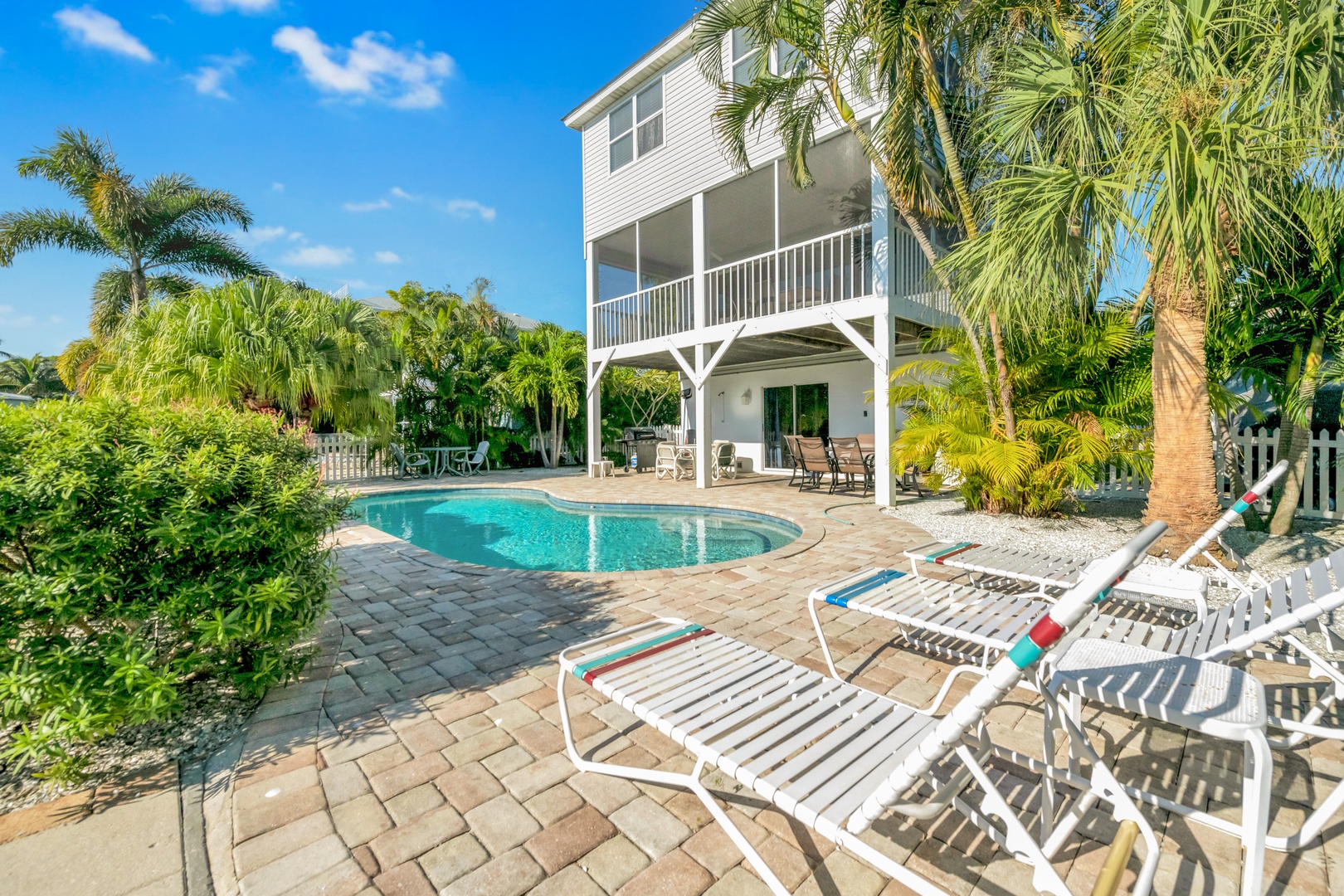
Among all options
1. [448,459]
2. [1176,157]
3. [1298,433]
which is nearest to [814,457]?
[1298,433]

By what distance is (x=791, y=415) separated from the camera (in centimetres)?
1403

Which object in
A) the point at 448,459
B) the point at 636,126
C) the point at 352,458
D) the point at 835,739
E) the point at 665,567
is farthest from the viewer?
the point at 448,459

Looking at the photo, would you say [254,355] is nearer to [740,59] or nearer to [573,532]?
[573,532]

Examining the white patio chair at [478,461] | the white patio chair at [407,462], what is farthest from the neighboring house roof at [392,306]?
the white patio chair at [407,462]

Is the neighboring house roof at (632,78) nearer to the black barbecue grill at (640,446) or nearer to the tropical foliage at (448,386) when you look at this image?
the tropical foliage at (448,386)

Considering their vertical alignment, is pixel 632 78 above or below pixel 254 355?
above

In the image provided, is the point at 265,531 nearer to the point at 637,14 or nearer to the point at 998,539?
the point at 998,539

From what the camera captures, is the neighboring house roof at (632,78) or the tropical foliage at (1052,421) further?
the neighboring house roof at (632,78)

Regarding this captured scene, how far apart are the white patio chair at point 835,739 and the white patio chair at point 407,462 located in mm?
12876

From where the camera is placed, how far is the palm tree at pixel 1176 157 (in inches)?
144

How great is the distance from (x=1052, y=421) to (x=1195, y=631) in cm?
489

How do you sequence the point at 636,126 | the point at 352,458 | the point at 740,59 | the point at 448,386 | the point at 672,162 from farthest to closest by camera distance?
the point at 448,386, the point at 352,458, the point at 636,126, the point at 672,162, the point at 740,59

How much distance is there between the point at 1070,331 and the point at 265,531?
25.8ft

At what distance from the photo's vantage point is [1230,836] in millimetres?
1710
